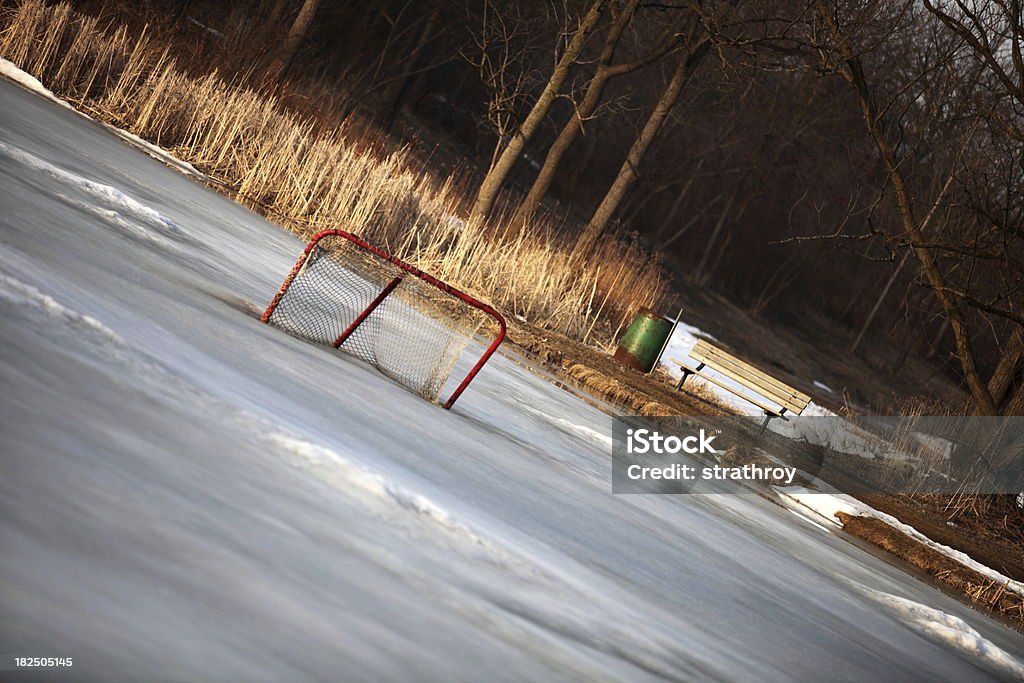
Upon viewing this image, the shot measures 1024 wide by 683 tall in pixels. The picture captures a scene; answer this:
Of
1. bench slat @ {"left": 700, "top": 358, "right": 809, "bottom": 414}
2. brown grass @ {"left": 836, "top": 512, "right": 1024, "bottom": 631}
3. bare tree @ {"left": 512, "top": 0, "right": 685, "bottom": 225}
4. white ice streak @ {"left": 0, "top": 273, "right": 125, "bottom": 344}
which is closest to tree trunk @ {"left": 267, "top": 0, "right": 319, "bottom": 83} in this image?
bare tree @ {"left": 512, "top": 0, "right": 685, "bottom": 225}

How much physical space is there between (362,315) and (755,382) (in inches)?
266

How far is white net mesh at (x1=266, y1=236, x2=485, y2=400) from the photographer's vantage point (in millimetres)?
6156

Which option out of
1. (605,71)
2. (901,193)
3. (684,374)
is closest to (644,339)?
(684,374)

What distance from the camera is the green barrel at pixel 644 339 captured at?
12.8 meters

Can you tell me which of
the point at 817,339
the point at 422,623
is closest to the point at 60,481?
the point at 422,623

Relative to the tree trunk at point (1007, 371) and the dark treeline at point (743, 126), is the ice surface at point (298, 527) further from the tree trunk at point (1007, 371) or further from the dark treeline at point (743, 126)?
the tree trunk at point (1007, 371)

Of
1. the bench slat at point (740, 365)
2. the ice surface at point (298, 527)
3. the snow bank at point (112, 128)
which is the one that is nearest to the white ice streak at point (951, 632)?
the ice surface at point (298, 527)

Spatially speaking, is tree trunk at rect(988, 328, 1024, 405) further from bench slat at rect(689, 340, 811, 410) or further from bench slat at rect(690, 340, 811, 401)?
bench slat at rect(689, 340, 811, 410)

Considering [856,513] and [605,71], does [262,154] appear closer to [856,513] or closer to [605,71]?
[605,71]

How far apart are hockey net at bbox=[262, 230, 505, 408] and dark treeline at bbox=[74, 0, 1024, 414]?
4.10m

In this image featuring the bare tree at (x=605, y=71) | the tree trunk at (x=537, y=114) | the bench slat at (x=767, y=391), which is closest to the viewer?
the bench slat at (x=767, y=391)

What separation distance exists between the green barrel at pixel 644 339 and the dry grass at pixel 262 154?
91cm

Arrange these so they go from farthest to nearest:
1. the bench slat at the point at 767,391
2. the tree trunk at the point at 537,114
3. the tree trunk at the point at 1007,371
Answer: the tree trunk at the point at 537,114 < the tree trunk at the point at 1007,371 < the bench slat at the point at 767,391

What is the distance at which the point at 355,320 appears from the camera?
21.8ft
